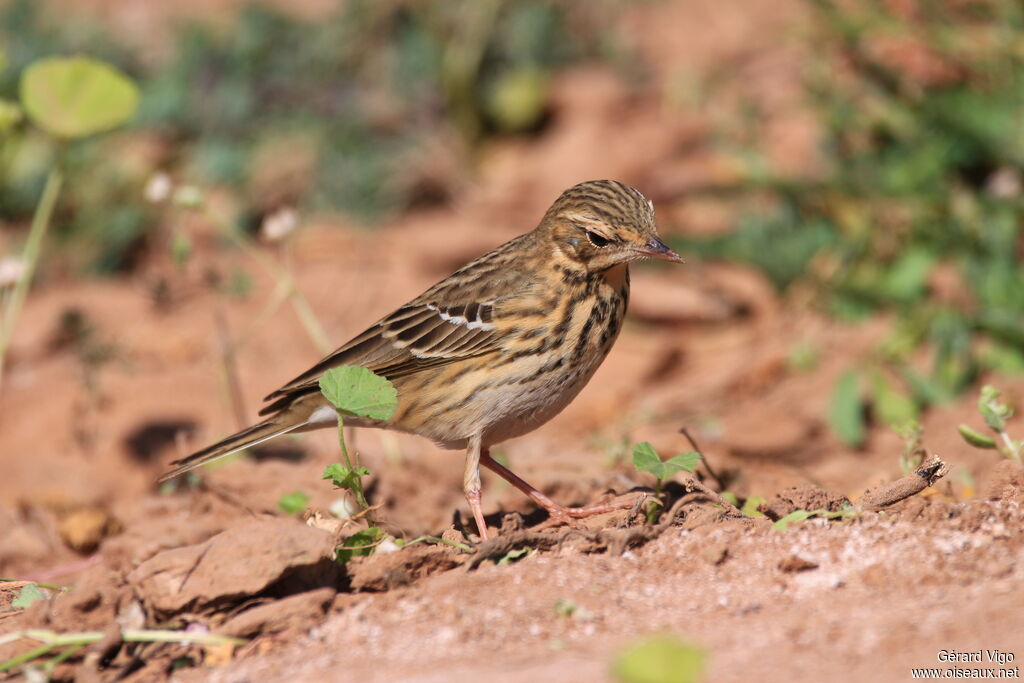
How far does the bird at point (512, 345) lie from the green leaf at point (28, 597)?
3.09 ft

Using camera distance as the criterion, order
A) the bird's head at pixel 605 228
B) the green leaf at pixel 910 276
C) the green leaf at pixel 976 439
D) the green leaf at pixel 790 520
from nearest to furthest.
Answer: the green leaf at pixel 790 520
the green leaf at pixel 976 439
the bird's head at pixel 605 228
the green leaf at pixel 910 276

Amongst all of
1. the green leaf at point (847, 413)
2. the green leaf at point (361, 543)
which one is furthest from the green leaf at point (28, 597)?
the green leaf at point (847, 413)

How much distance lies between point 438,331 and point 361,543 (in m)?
1.46

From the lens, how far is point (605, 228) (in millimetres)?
5207

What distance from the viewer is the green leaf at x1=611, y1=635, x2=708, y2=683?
2.69 metres

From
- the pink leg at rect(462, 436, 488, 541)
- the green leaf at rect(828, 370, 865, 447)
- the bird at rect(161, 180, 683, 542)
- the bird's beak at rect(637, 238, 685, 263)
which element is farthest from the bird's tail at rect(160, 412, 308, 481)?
the green leaf at rect(828, 370, 865, 447)

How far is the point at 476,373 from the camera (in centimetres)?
533

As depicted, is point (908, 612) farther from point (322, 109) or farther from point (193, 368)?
point (322, 109)

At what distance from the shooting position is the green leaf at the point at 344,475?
14.4ft

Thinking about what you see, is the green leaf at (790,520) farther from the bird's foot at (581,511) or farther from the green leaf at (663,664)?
the green leaf at (663,664)

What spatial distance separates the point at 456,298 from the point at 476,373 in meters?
0.48

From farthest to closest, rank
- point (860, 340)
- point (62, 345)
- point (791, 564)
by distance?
point (62, 345), point (860, 340), point (791, 564)

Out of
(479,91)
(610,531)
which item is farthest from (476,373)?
(479,91)

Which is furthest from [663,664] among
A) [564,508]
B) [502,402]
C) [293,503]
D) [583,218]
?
[293,503]
